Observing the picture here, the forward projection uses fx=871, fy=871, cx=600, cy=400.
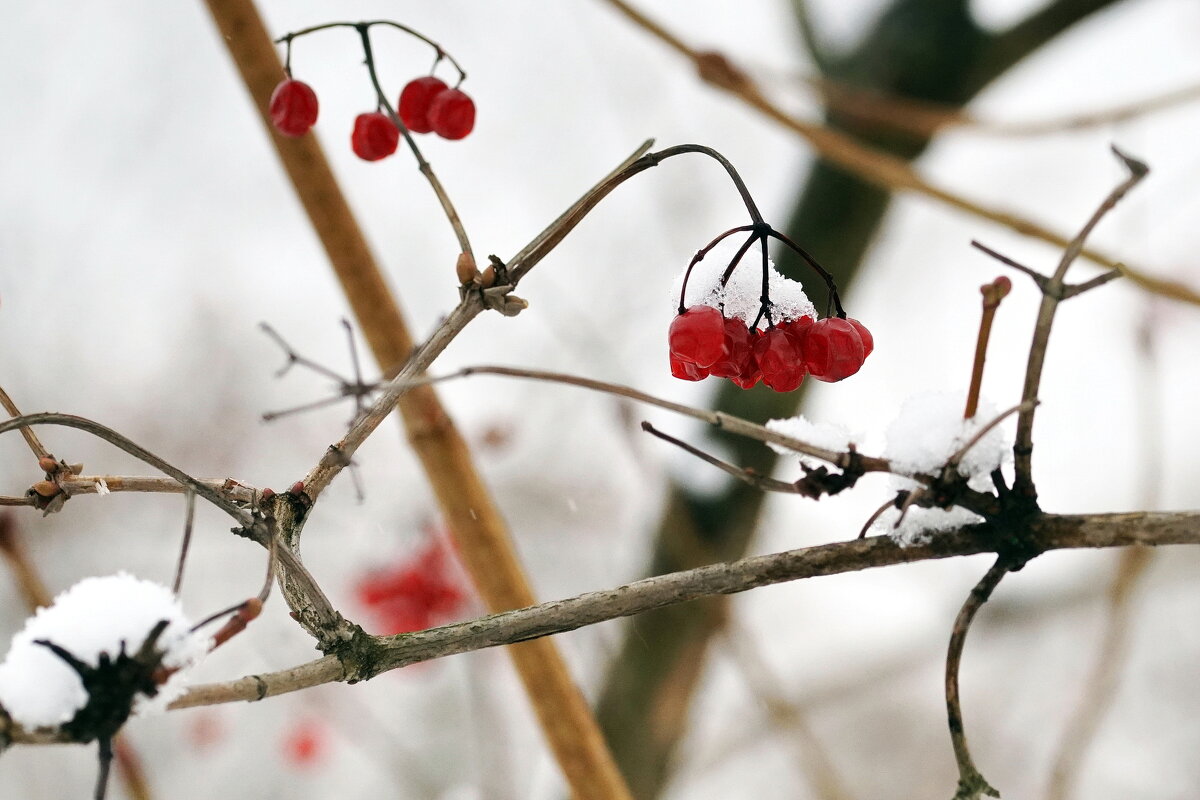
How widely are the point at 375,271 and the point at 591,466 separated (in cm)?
286

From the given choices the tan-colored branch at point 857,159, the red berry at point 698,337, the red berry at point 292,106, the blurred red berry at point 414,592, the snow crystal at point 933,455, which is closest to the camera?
the snow crystal at point 933,455

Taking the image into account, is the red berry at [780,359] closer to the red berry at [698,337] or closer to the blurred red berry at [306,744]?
the red berry at [698,337]

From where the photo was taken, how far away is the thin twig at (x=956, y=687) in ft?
1.27

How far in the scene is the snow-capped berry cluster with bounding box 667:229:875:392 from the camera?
0.52 m

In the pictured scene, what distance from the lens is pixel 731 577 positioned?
0.39m

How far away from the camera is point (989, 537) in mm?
393

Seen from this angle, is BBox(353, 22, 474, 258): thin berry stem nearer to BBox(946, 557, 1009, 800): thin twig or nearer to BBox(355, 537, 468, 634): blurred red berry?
BBox(946, 557, 1009, 800): thin twig

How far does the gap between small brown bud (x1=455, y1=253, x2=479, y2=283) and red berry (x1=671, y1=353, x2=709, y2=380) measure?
15 cm

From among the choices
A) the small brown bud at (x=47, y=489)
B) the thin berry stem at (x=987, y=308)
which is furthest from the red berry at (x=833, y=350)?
the small brown bud at (x=47, y=489)

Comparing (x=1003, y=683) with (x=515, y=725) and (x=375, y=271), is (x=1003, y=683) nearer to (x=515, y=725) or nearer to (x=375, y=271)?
(x=515, y=725)

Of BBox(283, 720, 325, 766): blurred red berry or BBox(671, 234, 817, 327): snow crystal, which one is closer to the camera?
BBox(671, 234, 817, 327): snow crystal

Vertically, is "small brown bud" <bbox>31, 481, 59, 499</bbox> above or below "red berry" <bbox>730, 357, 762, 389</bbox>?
below

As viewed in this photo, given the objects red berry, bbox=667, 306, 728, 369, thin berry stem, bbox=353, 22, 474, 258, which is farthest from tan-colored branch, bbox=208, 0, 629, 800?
red berry, bbox=667, 306, 728, 369

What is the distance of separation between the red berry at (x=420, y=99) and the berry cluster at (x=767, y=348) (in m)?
0.30
